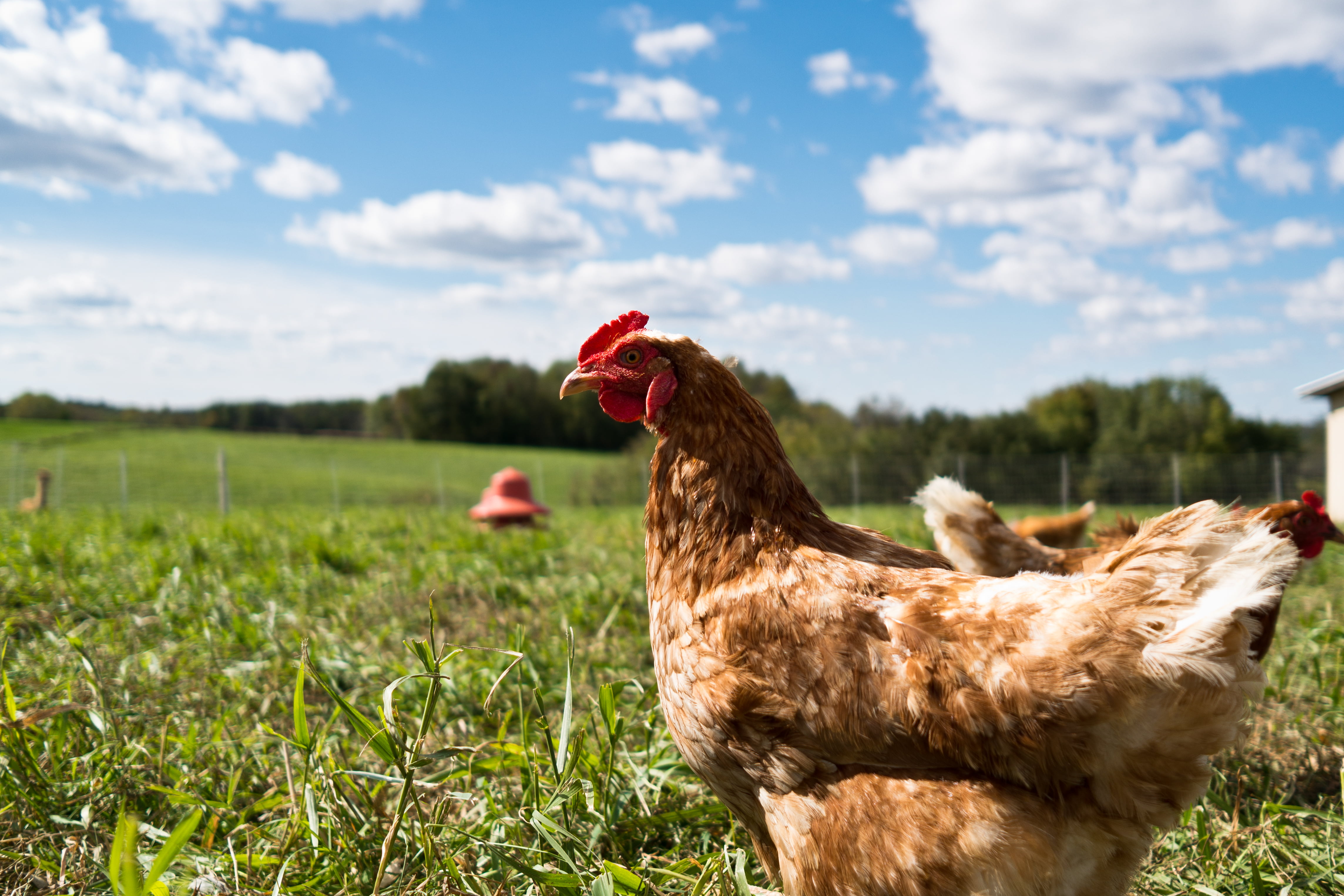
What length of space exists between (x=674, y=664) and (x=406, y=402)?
199 ft

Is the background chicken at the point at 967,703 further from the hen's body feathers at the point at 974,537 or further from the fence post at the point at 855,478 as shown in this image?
the fence post at the point at 855,478

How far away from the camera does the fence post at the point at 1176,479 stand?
73.7 ft

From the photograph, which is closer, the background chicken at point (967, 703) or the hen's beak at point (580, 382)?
the background chicken at point (967, 703)

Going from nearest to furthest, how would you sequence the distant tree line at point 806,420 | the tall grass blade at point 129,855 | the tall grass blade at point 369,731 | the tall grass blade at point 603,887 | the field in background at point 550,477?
the tall grass blade at point 129,855, the tall grass blade at point 603,887, the tall grass blade at point 369,731, the field in background at point 550,477, the distant tree line at point 806,420

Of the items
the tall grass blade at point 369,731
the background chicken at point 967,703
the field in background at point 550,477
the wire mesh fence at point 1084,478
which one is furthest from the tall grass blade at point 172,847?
the wire mesh fence at point 1084,478

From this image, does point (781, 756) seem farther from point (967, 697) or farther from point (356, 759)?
point (356, 759)

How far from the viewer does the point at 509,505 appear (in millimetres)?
9117

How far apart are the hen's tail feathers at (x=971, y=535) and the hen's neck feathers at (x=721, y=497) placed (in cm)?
132

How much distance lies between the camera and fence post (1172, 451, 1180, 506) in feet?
73.7

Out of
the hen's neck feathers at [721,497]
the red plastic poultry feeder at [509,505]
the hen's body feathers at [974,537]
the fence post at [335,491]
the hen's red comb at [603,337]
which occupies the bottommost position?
the fence post at [335,491]

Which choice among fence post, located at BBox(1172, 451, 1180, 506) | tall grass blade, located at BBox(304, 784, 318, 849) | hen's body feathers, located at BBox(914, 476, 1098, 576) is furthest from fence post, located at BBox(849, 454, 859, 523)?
tall grass blade, located at BBox(304, 784, 318, 849)

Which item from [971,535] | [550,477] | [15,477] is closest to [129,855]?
[971,535]

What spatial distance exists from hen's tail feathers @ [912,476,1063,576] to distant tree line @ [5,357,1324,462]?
19.6m

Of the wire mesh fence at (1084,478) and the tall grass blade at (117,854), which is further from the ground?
the tall grass blade at (117,854)
